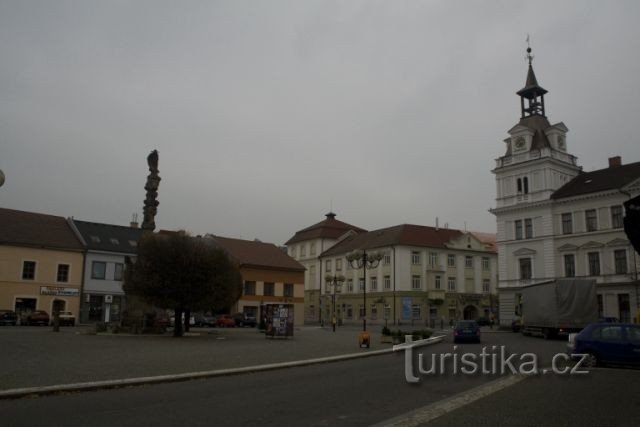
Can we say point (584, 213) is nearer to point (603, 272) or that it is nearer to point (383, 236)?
point (603, 272)

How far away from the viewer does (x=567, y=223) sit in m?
55.2

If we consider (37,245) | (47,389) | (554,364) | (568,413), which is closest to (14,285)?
(37,245)

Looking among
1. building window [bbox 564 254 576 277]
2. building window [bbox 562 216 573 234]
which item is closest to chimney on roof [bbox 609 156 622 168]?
building window [bbox 562 216 573 234]

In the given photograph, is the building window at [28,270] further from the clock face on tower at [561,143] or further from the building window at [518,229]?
the clock face on tower at [561,143]

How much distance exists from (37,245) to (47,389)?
142ft

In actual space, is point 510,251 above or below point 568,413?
above

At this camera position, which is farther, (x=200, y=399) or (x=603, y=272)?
(x=603, y=272)

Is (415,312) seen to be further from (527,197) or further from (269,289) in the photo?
(527,197)

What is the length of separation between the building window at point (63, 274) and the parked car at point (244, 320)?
1669cm

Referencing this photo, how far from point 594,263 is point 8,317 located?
50.9 meters

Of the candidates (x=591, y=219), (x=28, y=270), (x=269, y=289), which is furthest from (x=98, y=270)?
(x=591, y=219)

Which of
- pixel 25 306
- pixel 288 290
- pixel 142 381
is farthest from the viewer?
pixel 288 290

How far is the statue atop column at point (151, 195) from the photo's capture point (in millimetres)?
37719

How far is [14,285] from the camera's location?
48.6 metres
